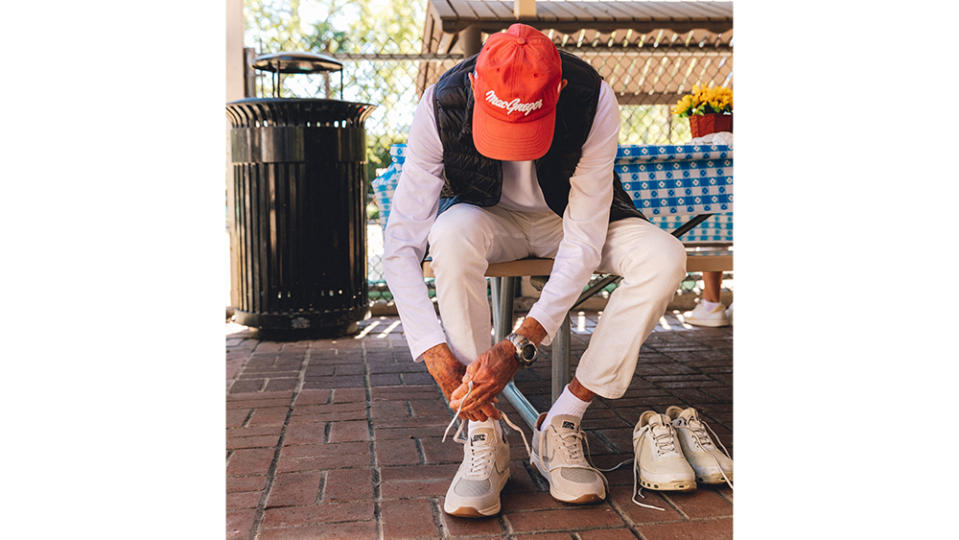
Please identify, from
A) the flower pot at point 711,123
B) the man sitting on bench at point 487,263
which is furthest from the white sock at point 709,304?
the man sitting on bench at point 487,263

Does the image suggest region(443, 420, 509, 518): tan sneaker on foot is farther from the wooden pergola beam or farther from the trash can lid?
the trash can lid

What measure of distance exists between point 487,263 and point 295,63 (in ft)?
8.45

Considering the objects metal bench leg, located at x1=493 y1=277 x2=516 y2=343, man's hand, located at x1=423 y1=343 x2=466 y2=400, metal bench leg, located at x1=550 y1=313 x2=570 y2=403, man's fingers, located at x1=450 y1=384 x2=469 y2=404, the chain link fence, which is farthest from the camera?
the chain link fence

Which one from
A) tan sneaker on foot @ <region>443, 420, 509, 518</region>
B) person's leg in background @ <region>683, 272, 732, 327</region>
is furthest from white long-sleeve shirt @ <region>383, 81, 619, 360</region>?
person's leg in background @ <region>683, 272, 732, 327</region>

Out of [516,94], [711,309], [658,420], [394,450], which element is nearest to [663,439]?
[658,420]

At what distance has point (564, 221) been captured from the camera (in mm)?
2150

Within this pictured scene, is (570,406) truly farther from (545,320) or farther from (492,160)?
(492,160)

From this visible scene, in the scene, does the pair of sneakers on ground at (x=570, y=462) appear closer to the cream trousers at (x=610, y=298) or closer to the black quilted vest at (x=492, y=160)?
the cream trousers at (x=610, y=298)

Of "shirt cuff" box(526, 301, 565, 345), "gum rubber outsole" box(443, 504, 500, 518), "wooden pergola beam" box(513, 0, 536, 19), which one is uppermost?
"wooden pergola beam" box(513, 0, 536, 19)

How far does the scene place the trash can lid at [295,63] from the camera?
4.18 meters

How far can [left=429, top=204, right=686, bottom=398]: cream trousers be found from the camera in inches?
80.0

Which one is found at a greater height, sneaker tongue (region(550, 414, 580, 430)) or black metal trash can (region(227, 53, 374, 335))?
black metal trash can (region(227, 53, 374, 335))

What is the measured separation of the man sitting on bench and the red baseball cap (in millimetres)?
43
